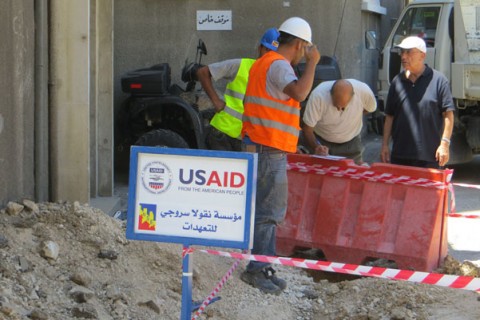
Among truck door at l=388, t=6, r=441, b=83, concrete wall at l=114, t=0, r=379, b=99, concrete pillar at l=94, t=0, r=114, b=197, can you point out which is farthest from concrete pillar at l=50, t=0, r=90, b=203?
truck door at l=388, t=6, r=441, b=83

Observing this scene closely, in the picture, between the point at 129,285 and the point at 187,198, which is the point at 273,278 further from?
the point at 187,198

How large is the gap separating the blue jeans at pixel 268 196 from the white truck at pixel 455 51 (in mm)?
Result: 6881

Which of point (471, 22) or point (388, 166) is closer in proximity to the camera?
point (388, 166)

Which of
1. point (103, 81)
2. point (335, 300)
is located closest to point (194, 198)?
point (335, 300)

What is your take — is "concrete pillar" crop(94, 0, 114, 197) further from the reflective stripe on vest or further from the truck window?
the truck window

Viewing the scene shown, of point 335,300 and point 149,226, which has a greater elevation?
point 149,226

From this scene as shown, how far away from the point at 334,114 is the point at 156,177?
3.25m

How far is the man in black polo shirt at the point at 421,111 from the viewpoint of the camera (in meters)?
7.83

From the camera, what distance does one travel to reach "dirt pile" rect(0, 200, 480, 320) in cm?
568

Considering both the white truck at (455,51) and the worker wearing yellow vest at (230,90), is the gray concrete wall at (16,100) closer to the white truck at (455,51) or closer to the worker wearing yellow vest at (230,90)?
the worker wearing yellow vest at (230,90)

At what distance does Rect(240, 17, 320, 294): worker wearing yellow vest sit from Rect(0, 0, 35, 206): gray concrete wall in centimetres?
179

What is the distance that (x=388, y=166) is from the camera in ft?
25.2

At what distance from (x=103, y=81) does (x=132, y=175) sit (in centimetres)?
487

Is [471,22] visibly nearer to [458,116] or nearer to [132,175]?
[458,116]
